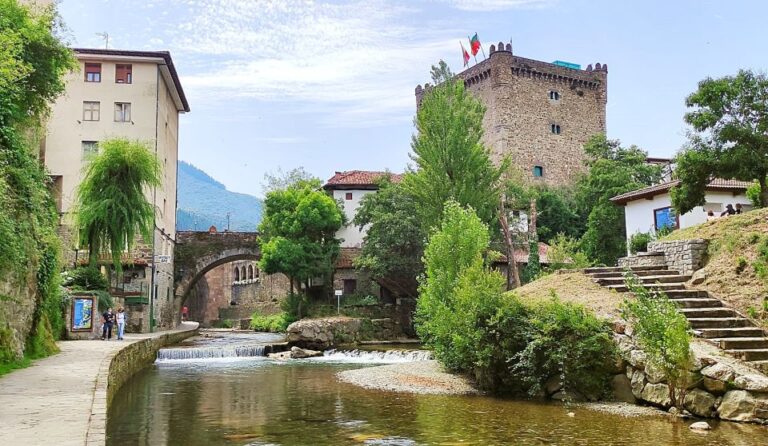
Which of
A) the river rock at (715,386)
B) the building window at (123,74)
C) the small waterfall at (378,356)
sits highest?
the building window at (123,74)

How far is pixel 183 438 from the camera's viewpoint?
10766 mm

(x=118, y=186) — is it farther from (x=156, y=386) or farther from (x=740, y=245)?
(x=740, y=245)

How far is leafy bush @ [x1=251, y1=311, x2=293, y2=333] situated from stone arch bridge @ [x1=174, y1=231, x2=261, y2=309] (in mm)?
5046

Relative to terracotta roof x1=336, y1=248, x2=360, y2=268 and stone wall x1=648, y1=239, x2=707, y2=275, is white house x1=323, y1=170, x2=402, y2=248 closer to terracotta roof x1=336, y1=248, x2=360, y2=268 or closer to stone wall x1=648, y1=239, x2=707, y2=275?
terracotta roof x1=336, y1=248, x2=360, y2=268

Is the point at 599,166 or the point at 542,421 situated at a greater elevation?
the point at 599,166

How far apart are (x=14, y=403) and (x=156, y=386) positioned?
759cm

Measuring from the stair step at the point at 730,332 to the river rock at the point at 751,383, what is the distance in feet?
7.67

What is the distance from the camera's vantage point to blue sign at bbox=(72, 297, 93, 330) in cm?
2400

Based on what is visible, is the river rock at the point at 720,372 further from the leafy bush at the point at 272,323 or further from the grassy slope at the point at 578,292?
the leafy bush at the point at 272,323

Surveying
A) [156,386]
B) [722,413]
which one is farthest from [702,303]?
[156,386]

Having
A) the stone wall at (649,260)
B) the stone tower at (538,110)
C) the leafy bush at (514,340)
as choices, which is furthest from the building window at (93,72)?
the stone tower at (538,110)

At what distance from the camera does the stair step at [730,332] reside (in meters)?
13.6

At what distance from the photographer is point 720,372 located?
11492mm

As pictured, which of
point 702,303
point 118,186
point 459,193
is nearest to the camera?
point 702,303
